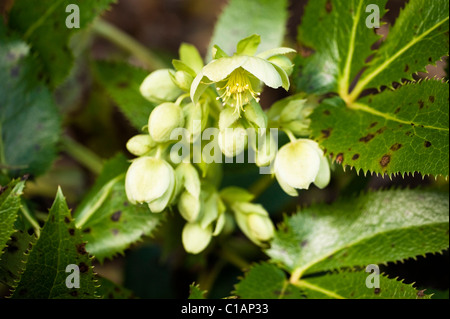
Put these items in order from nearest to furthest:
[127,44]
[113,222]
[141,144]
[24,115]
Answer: [141,144], [113,222], [24,115], [127,44]

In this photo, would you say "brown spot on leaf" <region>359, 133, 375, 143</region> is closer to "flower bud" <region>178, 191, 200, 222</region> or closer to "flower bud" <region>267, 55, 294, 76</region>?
"flower bud" <region>267, 55, 294, 76</region>

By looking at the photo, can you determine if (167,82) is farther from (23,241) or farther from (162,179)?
(23,241)

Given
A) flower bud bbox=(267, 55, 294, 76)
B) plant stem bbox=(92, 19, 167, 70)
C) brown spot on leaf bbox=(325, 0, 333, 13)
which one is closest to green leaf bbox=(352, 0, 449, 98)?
brown spot on leaf bbox=(325, 0, 333, 13)

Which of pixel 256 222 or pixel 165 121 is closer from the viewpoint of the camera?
pixel 165 121

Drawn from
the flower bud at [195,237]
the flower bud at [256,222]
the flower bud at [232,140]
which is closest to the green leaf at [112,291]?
the flower bud at [195,237]

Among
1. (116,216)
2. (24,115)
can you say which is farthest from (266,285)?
(24,115)

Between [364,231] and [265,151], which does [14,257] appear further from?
[364,231]

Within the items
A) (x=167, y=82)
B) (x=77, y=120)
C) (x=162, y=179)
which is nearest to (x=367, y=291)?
(x=162, y=179)
